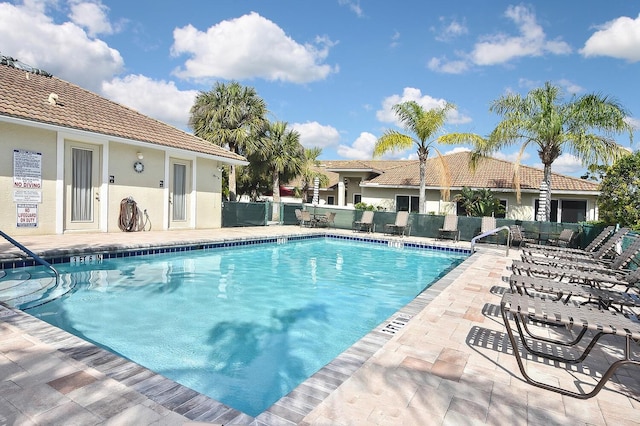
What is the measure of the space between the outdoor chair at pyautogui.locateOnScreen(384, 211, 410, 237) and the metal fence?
0.23 metres

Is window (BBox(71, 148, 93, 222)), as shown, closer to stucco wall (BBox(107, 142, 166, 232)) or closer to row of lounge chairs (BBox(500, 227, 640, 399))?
stucco wall (BBox(107, 142, 166, 232))

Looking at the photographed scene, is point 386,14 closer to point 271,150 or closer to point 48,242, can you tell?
point 271,150

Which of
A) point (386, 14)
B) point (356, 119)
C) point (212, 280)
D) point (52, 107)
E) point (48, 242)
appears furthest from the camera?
point (356, 119)

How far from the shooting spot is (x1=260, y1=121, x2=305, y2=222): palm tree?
25.7 metres

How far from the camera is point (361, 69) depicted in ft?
68.0

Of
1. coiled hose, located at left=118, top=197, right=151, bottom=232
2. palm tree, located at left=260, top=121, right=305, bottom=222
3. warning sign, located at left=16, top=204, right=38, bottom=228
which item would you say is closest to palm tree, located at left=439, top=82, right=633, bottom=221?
palm tree, located at left=260, top=121, right=305, bottom=222

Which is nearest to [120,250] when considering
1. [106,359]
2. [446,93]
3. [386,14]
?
Result: [106,359]

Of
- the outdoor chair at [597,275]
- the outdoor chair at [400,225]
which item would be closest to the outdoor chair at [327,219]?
the outdoor chair at [400,225]

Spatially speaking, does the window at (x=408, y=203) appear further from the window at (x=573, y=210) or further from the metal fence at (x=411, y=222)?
the window at (x=573, y=210)

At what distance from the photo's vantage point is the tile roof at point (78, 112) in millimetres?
10523

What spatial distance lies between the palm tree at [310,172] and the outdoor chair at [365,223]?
1101cm

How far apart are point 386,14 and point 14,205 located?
14285mm

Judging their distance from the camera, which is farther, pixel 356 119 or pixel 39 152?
pixel 356 119

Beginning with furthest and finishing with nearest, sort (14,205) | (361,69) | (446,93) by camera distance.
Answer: (361,69), (446,93), (14,205)
